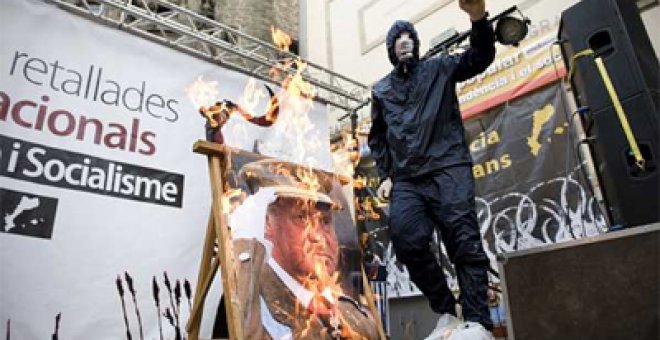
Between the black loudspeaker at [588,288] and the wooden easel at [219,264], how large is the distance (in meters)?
0.67

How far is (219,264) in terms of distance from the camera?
180cm

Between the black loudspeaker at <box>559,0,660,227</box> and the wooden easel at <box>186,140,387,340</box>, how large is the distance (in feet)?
3.84

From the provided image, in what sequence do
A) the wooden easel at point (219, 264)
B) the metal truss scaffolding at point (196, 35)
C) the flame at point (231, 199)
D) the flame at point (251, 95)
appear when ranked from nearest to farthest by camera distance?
1. the wooden easel at point (219, 264)
2. the flame at point (231, 199)
3. the metal truss scaffolding at point (196, 35)
4. the flame at point (251, 95)

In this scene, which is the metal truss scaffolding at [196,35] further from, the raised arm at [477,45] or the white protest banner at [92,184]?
the raised arm at [477,45]

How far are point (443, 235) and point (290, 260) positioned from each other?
678 mm

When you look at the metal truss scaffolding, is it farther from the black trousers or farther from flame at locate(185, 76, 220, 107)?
the black trousers

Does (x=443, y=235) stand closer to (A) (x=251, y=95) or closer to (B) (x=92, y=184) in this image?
(B) (x=92, y=184)

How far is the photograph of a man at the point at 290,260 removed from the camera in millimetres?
1707

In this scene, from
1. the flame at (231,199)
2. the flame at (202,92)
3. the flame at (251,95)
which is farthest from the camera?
the flame at (251,95)

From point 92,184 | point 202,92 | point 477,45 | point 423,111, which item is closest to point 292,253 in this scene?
point 423,111

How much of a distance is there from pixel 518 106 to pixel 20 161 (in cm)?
331

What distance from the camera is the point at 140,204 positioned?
8.99ft

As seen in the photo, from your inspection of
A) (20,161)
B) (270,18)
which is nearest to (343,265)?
(20,161)

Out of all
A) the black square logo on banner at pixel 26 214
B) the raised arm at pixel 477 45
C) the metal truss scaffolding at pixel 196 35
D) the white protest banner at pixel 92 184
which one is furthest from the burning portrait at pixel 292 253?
the metal truss scaffolding at pixel 196 35
